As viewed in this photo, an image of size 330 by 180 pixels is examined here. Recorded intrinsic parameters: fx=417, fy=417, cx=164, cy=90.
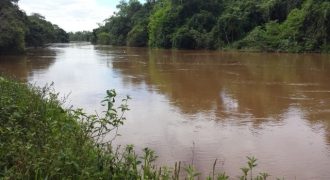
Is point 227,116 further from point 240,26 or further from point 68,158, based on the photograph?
point 240,26

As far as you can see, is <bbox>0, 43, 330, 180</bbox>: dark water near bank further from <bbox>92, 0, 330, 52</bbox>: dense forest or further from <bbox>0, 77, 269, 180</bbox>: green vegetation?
<bbox>92, 0, 330, 52</bbox>: dense forest

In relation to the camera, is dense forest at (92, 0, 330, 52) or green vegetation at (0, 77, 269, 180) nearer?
green vegetation at (0, 77, 269, 180)

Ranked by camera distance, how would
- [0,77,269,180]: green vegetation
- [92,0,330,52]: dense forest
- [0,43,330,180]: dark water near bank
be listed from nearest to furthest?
[0,77,269,180]: green vegetation < [0,43,330,180]: dark water near bank < [92,0,330,52]: dense forest

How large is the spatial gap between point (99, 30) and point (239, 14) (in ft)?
173

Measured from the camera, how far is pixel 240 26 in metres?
39.3

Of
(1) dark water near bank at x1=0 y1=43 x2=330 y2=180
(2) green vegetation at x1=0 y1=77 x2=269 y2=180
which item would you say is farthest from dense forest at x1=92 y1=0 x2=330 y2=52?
(2) green vegetation at x1=0 y1=77 x2=269 y2=180

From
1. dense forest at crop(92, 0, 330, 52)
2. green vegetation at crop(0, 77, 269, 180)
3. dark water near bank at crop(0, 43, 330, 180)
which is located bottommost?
dark water near bank at crop(0, 43, 330, 180)

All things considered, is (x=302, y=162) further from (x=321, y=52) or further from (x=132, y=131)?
(x=321, y=52)

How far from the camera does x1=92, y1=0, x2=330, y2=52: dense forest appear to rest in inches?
1219

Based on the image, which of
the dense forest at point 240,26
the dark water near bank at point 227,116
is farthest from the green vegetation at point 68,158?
the dense forest at point 240,26

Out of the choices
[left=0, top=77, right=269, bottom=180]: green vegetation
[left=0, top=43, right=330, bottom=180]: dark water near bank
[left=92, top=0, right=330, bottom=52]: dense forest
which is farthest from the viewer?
[left=92, top=0, right=330, bottom=52]: dense forest

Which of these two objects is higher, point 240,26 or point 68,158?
point 240,26

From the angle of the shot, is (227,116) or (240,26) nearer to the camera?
(227,116)

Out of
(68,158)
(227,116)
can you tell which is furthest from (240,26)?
(68,158)
